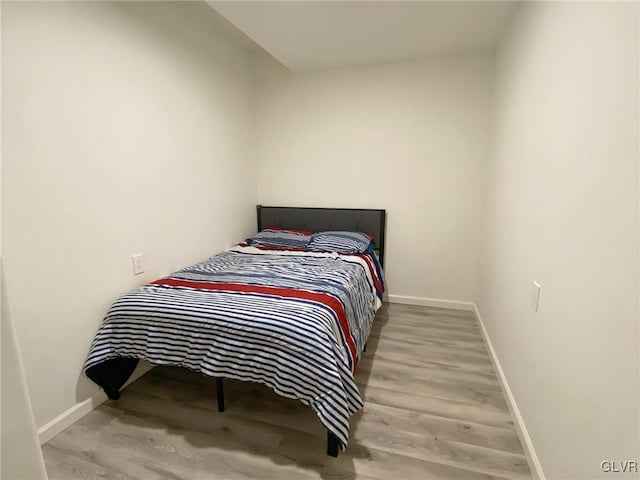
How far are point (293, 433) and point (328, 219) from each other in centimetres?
212

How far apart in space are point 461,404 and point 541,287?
879 millimetres

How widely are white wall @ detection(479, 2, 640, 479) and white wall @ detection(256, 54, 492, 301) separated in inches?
41.1

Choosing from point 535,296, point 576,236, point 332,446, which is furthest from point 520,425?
point 576,236

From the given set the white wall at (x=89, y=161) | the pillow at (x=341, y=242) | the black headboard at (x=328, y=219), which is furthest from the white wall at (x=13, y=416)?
the black headboard at (x=328, y=219)

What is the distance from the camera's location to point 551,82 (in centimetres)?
141

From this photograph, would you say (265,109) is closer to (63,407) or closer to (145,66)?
(145,66)

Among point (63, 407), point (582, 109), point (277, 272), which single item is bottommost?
point (63, 407)

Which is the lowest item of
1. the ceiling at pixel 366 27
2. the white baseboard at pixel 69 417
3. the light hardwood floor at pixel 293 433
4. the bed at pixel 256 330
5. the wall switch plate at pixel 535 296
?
the light hardwood floor at pixel 293 433

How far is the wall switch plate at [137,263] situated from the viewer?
2.06m

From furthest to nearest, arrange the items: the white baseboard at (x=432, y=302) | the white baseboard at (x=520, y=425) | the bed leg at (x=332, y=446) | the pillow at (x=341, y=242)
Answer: the white baseboard at (x=432, y=302), the pillow at (x=341, y=242), the bed leg at (x=332, y=446), the white baseboard at (x=520, y=425)

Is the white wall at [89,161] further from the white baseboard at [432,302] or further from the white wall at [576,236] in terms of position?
the white wall at [576,236]

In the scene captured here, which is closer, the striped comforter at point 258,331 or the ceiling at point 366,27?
the striped comforter at point 258,331

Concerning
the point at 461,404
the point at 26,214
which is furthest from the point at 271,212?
the point at 461,404

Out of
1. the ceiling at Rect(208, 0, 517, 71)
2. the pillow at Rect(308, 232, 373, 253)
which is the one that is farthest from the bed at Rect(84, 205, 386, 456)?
the ceiling at Rect(208, 0, 517, 71)
